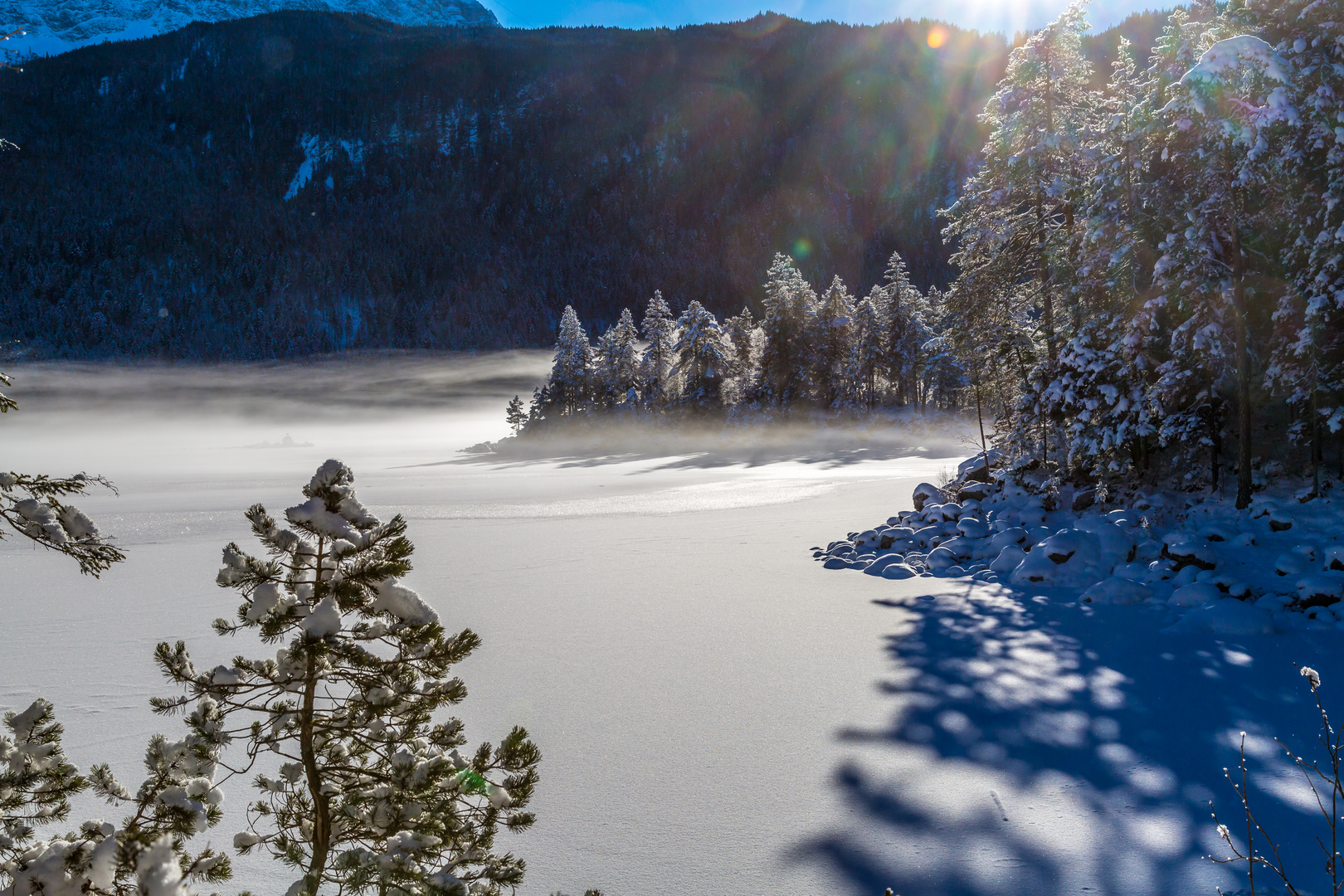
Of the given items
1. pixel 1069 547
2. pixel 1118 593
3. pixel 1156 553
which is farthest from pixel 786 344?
pixel 1118 593

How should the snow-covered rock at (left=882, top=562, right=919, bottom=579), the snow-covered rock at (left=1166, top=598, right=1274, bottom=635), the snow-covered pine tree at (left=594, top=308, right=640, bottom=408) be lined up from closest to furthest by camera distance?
the snow-covered rock at (left=1166, top=598, right=1274, bottom=635) < the snow-covered rock at (left=882, top=562, right=919, bottom=579) < the snow-covered pine tree at (left=594, top=308, right=640, bottom=408)

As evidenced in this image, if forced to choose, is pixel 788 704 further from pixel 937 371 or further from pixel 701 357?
pixel 937 371

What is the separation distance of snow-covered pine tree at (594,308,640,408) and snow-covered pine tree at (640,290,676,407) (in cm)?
83

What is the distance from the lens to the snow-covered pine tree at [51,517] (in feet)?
9.21

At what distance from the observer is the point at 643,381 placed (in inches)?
2336

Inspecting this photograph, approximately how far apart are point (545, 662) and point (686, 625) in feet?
7.33

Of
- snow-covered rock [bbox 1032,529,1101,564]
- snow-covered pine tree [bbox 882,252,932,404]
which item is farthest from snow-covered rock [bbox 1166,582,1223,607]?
snow-covered pine tree [bbox 882,252,932,404]

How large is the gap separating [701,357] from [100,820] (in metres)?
53.3

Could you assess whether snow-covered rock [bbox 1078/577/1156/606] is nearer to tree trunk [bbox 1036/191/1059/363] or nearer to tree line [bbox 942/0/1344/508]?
tree line [bbox 942/0/1344/508]

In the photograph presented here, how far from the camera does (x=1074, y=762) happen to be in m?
5.74

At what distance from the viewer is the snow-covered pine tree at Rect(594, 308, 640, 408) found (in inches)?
2341

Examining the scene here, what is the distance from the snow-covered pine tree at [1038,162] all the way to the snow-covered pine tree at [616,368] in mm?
41354

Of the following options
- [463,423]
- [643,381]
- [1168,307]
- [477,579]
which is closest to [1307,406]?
[1168,307]

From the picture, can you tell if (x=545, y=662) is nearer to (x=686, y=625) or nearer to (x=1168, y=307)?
(x=686, y=625)
